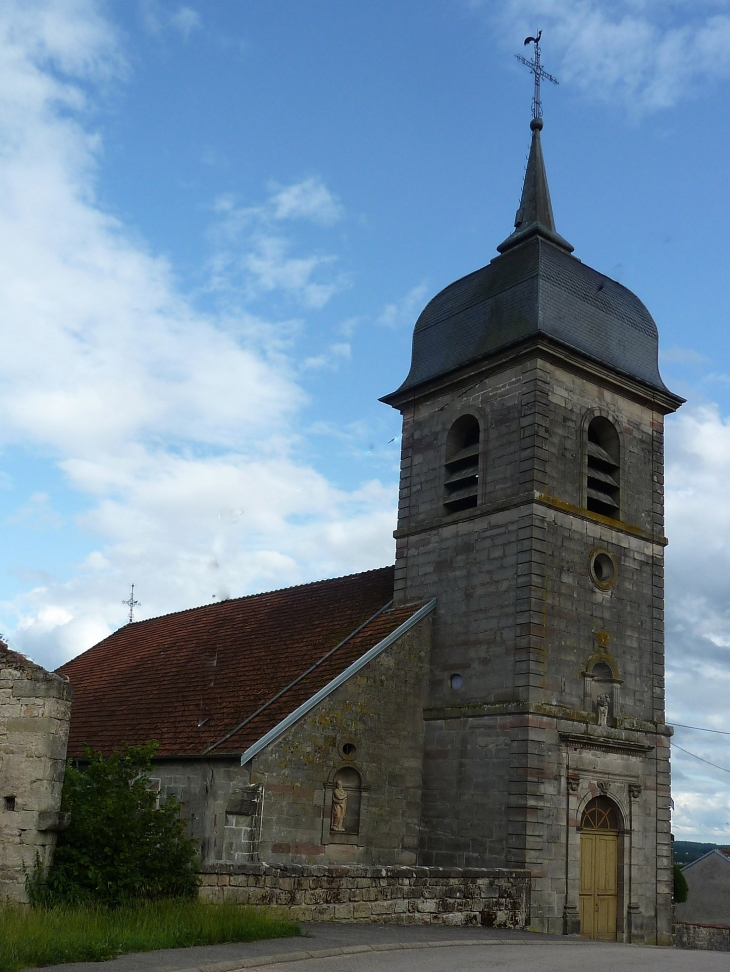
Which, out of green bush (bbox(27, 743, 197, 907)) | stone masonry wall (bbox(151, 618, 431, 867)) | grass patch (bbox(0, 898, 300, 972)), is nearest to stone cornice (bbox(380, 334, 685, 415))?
stone masonry wall (bbox(151, 618, 431, 867))

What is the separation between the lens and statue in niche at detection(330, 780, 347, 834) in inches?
672

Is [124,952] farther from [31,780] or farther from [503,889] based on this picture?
[503,889]

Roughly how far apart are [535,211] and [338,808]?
12786 millimetres

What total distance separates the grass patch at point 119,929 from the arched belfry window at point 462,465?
9594 mm

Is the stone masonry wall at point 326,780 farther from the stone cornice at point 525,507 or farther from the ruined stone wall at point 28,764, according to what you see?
the ruined stone wall at point 28,764

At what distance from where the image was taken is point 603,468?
786 inches

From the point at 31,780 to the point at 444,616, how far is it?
8.62 metres

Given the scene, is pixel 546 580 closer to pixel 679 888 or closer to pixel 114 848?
pixel 114 848

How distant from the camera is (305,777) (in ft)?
54.9

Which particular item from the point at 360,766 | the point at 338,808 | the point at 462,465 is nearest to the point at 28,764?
the point at 338,808

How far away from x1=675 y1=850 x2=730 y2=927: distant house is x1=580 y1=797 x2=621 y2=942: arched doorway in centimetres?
2206

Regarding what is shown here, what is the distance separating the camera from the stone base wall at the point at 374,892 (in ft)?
39.5

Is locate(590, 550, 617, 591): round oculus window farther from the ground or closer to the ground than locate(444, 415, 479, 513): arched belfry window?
closer to the ground

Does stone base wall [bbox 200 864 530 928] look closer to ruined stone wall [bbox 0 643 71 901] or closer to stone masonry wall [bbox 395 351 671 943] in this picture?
stone masonry wall [bbox 395 351 671 943]
